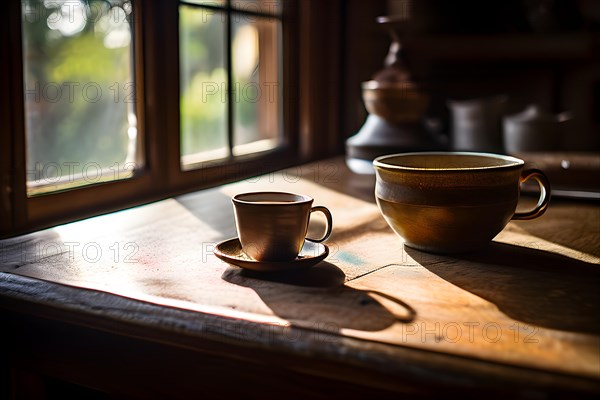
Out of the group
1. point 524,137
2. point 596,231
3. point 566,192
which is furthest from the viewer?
point 524,137

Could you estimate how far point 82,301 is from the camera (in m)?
0.75

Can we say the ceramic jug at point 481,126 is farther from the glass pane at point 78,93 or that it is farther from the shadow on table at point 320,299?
the shadow on table at point 320,299

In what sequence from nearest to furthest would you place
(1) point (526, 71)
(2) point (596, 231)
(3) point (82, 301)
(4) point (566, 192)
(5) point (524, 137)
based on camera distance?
(3) point (82, 301), (2) point (596, 231), (4) point (566, 192), (5) point (524, 137), (1) point (526, 71)

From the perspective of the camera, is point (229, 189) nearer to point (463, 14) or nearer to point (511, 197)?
point (511, 197)

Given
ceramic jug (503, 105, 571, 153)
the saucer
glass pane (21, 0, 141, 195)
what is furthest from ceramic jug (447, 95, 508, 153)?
the saucer

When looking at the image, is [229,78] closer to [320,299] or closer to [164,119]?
[164,119]

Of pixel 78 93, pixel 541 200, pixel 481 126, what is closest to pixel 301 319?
pixel 541 200

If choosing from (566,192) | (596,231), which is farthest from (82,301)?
(566,192)

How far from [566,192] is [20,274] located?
1022mm

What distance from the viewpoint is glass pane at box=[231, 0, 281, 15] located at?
1923 millimetres

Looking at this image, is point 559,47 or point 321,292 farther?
point 559,47

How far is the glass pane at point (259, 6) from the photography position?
1.92 metres

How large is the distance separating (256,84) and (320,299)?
143 centimetres

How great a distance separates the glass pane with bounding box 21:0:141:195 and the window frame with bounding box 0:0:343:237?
3cm
